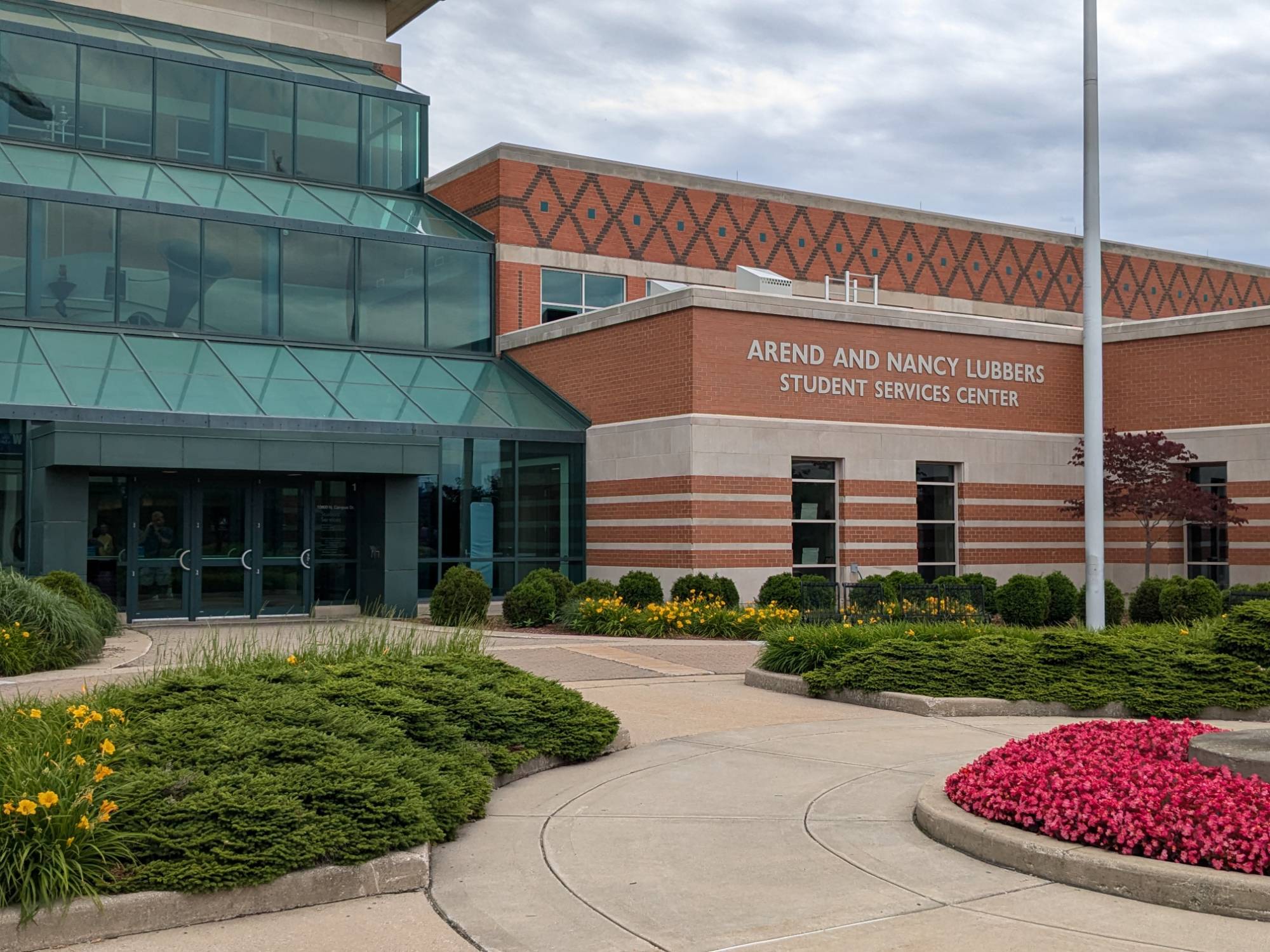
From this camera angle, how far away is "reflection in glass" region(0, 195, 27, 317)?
81.4 feet

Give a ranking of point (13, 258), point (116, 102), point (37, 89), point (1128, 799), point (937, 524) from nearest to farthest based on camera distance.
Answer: point (1128, 799) < point (13, 258) < point (937, 524) < point (37, 89) < point (116, 102)

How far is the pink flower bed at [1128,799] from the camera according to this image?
675 centimetres

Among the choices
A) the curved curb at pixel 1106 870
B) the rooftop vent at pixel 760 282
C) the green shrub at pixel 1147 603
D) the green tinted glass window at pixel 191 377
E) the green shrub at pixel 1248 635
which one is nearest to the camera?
the curved curb at pixel 1106 870

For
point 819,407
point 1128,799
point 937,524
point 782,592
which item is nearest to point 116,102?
point 819,407

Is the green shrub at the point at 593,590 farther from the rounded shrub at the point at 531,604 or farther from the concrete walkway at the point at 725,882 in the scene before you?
the concrete walkway at the point at 725,882

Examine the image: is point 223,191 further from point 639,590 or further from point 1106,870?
point 1106,870

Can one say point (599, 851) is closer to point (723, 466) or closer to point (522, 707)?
point (522, 707)

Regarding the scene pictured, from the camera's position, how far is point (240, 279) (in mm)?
27078

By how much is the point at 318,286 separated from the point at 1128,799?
2329cm

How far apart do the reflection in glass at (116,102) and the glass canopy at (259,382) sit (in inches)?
221

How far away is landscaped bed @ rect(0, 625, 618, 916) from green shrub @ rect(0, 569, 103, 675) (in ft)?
19.9

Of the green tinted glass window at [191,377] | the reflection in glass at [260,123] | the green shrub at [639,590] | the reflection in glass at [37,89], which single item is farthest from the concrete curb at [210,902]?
the reflection in glass at [260,123]

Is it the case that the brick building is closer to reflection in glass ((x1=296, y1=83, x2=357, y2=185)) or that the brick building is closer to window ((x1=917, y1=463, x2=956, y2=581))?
window ((x1=917, y1=463, x2=956, y2=581))

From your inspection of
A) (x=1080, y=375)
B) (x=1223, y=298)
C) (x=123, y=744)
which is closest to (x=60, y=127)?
(x=1080, y=375)
